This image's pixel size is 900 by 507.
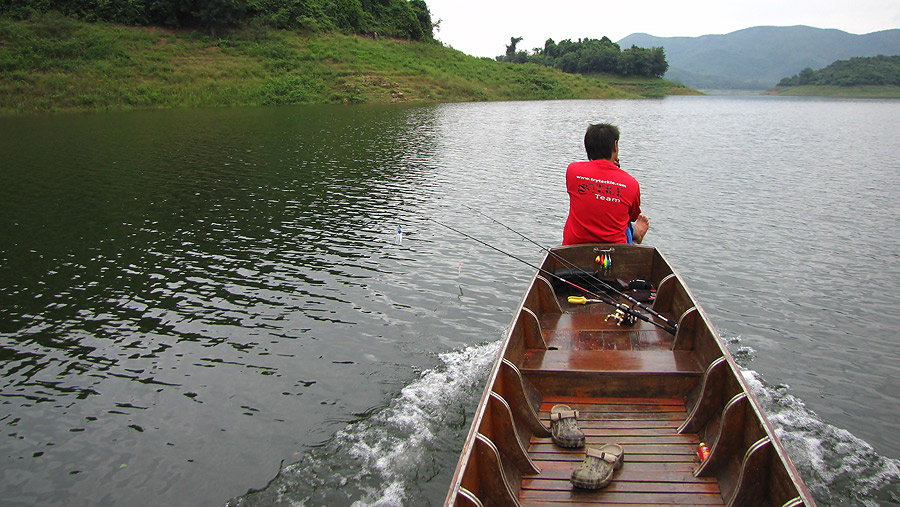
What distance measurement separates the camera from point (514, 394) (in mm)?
5449

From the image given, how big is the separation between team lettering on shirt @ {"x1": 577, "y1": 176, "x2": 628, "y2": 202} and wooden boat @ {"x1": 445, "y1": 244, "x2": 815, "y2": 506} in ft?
5.53

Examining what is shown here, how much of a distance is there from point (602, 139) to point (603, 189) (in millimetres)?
727

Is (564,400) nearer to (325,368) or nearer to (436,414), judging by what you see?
(436,414)

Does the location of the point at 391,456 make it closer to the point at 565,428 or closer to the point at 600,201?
the point at 565,428

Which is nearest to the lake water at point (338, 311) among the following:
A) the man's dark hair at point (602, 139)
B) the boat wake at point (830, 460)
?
the boat wake at point (830, 460)

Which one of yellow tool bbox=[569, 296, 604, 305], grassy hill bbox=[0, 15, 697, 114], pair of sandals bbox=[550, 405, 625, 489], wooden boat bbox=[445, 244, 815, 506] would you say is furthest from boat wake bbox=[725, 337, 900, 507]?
grassy hill bbox=[0, 15, 697, 114]

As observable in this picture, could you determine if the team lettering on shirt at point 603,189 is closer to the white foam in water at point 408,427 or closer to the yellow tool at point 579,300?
the yellow tool at point 579,300

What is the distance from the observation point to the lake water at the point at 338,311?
6.61 m

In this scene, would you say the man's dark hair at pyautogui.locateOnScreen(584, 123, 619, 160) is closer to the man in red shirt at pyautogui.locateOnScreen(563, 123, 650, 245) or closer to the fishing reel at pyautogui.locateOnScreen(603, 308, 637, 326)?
the man in red shirt at pyautogui.locateOnScreen(563, 123, 650, 245)

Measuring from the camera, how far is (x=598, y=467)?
15.3 ft

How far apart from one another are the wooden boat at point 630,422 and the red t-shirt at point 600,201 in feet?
Result: 5.29

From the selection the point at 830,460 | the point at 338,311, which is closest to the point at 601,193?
the point at 830,460

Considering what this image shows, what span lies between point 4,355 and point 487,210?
12219mm

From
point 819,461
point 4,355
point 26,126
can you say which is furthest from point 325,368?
point 26,126
